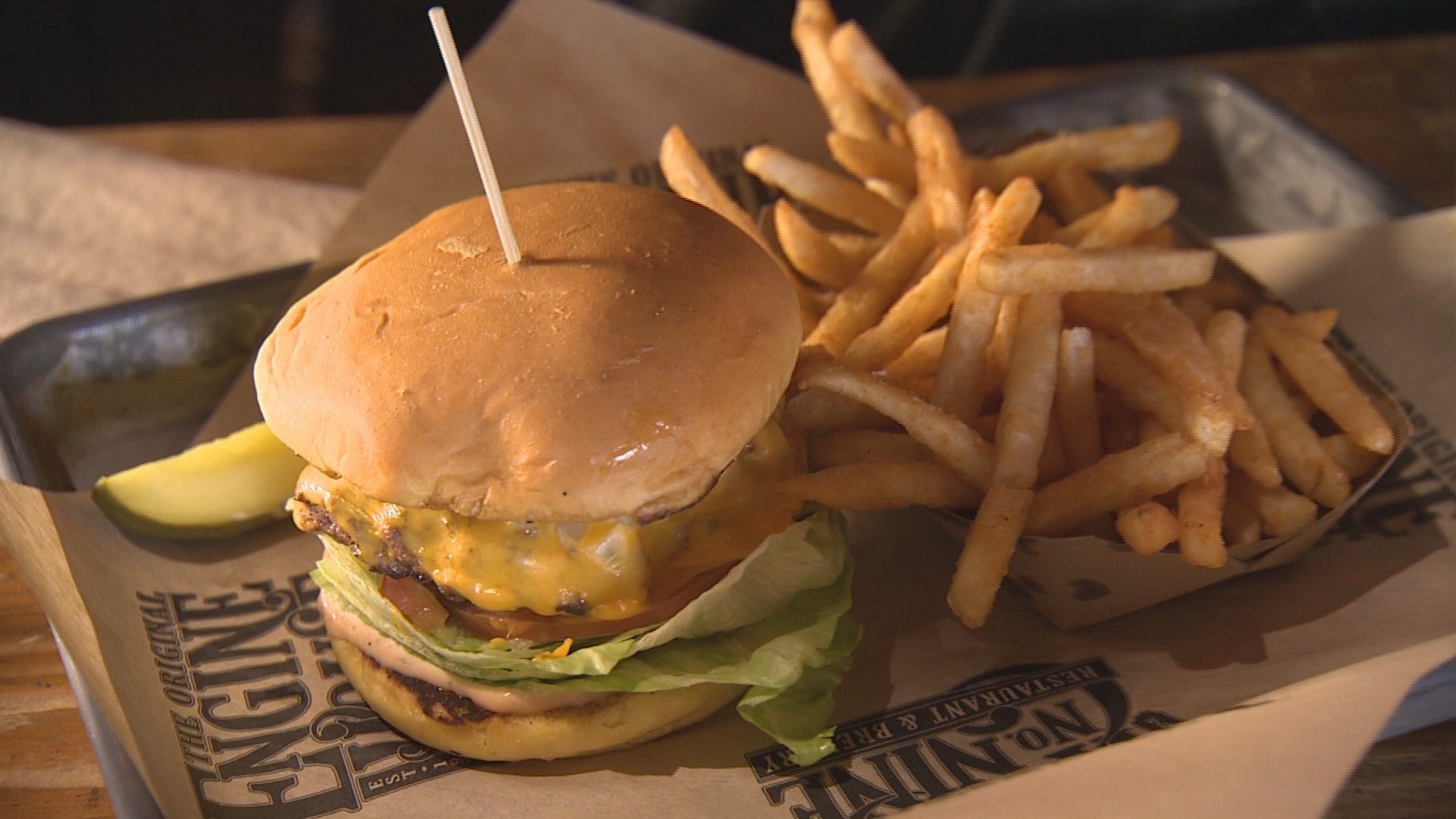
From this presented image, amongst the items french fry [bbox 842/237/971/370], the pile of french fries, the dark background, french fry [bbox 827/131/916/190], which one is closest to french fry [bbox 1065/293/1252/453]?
the pile of french fries

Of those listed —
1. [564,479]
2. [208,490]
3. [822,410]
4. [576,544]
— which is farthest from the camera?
[208,490]

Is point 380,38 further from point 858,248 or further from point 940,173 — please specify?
point 940,173

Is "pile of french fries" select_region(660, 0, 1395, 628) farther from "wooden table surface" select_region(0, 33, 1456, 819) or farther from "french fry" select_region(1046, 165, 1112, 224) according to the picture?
"wooden table surface" select_region(0, 33, 1456, 819)

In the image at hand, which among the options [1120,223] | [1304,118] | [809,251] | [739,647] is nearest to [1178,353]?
[1120,223]

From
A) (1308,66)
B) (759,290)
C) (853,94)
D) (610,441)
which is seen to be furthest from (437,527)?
(1308,66)

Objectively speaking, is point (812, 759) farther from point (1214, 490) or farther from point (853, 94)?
point (853, 94)

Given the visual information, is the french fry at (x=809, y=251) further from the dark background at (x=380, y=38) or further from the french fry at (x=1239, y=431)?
the dark background at (x=380, y=38)

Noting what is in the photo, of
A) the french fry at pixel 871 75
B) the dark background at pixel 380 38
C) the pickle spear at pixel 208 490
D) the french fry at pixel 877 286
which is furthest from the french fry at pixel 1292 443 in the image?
the dark background at pixel 380 38
